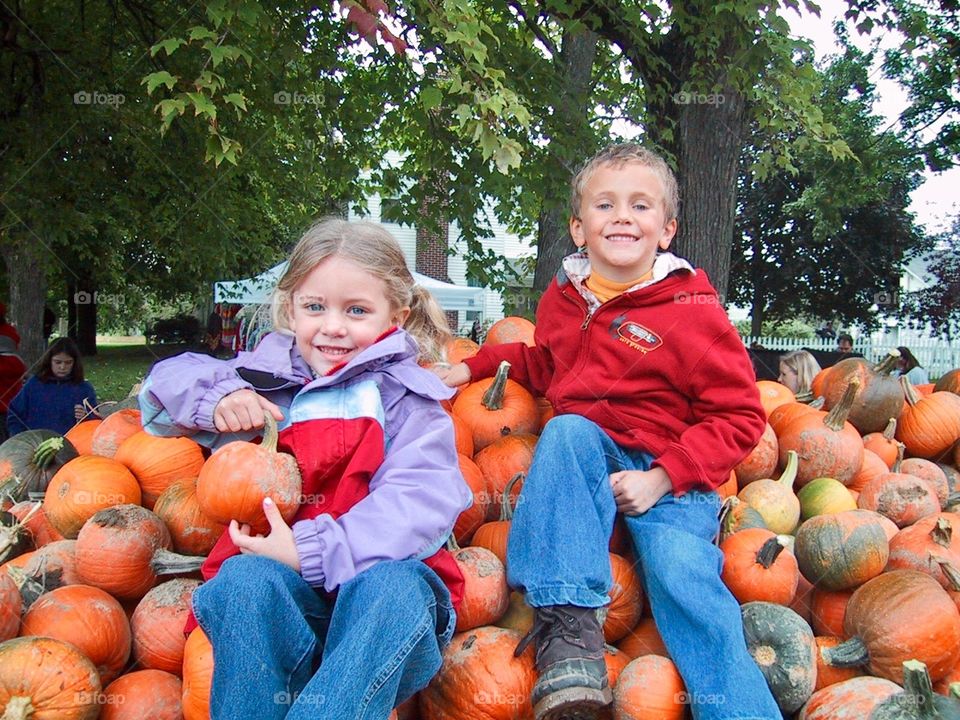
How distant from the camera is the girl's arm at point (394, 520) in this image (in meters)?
1.99

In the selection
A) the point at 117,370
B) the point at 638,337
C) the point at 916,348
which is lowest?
the point at 117,370

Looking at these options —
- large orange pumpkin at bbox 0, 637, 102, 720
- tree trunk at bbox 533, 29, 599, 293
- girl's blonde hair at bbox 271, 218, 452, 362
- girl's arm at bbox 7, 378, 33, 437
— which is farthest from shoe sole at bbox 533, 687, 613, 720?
girl's arm at bbox 7, 378, 33, 437

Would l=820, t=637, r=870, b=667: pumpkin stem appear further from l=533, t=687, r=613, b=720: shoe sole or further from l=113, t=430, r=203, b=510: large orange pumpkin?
l=113, t=430, r=203, b=510: large orange pumpkin

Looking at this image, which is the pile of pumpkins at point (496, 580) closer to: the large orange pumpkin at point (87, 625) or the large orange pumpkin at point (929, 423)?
the large orange pumpkin at point (87, 625)

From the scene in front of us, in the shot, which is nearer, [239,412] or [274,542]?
[274,542]

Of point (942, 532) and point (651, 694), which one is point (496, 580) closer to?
point (651, 694)

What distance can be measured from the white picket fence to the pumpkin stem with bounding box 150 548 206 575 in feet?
52.6

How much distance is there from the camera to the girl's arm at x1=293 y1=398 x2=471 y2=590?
1.99m

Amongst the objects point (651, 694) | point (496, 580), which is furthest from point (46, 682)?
point (651, 694)

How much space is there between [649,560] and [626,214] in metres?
1.21

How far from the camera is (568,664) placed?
214 cm

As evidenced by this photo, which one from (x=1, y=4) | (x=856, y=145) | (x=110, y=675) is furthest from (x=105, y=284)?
(x=110, y=675)

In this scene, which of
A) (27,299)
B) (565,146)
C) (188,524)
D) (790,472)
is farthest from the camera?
(27,299)

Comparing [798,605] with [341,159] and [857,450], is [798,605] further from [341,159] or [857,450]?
[341,159]
